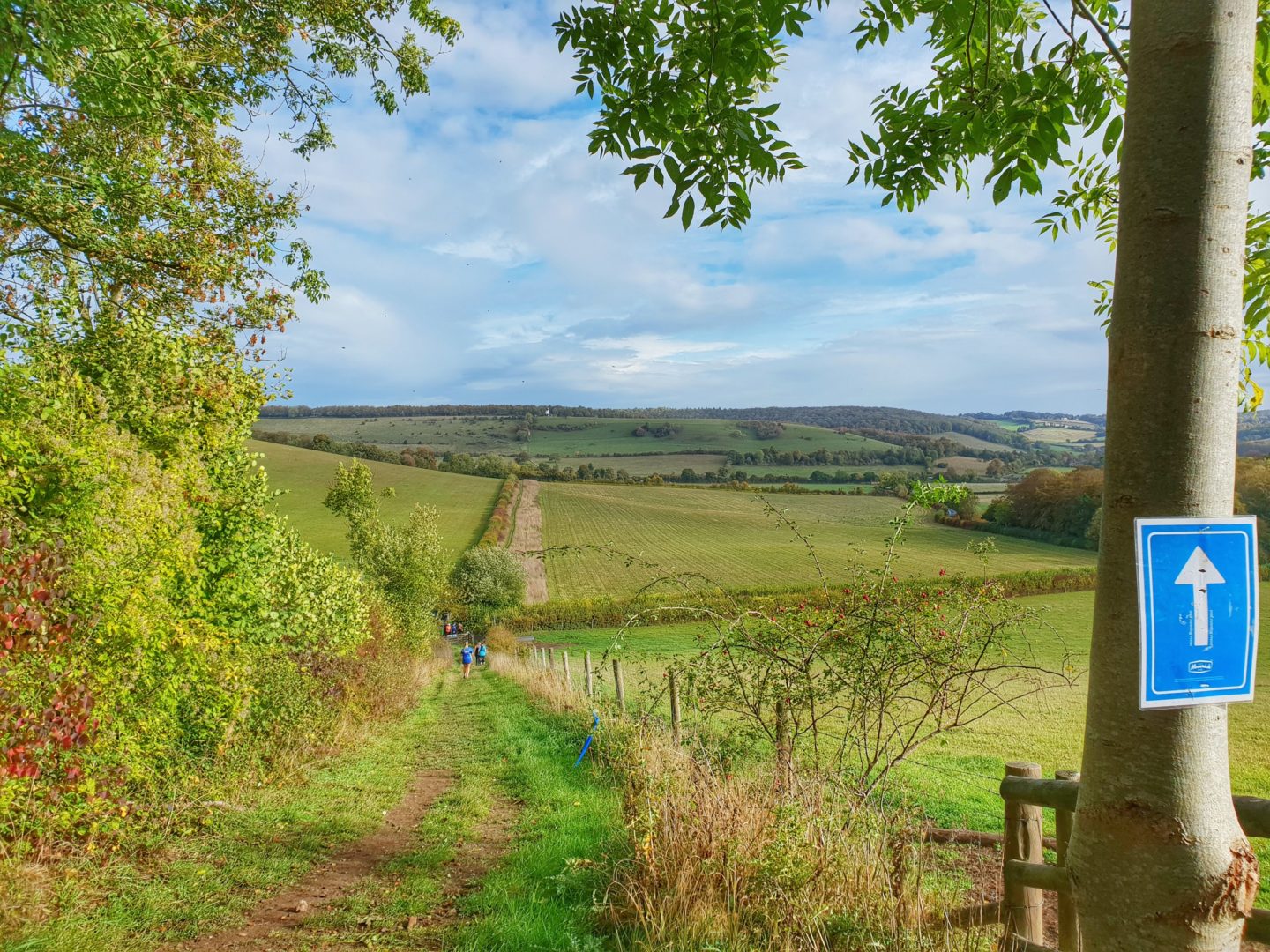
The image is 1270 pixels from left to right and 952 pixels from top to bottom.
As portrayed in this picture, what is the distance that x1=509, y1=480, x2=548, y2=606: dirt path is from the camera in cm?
4769

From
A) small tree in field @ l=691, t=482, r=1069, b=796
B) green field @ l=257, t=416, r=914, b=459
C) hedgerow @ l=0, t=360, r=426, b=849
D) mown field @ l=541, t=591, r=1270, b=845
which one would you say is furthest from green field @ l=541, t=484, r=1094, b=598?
small tree in field @ l=691, t=482, r=1069, b=796

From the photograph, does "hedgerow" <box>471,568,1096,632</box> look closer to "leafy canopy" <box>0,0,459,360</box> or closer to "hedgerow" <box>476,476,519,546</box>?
"hedgerow" <box>476,476,519,546</box>

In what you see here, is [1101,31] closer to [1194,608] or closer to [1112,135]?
[1112,135]

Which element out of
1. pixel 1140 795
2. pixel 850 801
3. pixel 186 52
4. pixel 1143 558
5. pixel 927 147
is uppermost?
pixel 186 52

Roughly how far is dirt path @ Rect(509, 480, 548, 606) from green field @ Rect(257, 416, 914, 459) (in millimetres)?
30945

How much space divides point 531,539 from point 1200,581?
54.8 m

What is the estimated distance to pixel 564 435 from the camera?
113m

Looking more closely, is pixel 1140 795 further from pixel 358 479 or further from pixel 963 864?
pixel 358 479


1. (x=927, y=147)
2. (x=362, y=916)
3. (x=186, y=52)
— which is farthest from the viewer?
(x=186, y=52)

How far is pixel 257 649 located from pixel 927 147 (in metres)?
8.73

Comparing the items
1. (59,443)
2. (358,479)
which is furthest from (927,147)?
(358,479)

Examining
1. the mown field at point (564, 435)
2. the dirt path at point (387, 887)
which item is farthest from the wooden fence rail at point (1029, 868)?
the mown field at point (564, 435)

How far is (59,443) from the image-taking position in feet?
16.8

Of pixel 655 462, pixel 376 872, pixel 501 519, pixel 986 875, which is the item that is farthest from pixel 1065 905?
pixel 655 462
